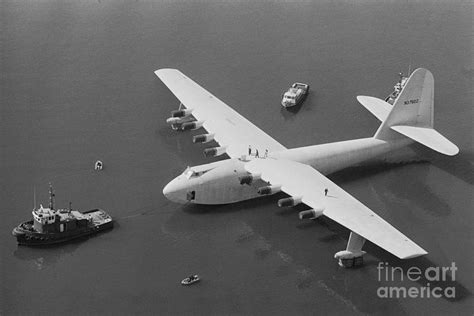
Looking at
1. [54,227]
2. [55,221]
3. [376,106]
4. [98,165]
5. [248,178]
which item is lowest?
[54,227]

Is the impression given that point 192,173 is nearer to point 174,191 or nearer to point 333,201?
point 174,191

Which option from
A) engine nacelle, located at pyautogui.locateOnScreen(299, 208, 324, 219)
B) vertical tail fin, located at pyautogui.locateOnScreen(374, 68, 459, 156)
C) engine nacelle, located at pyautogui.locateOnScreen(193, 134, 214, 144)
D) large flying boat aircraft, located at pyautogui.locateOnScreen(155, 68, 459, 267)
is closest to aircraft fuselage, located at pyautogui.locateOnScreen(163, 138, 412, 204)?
large flying boat aircraft, located at pyautogui.locateOnScreen(155, 68, 459, 267)

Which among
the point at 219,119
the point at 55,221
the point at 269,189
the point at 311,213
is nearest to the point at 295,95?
the point at 219,119

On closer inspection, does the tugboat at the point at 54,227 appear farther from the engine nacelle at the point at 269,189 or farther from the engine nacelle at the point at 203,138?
the engine nacelle at the point at 203,138

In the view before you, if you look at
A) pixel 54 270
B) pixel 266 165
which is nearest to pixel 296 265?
pixel 266 165

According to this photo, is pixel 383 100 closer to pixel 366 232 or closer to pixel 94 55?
pixel 366 232

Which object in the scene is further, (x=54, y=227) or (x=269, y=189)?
(x=269, y=189)
